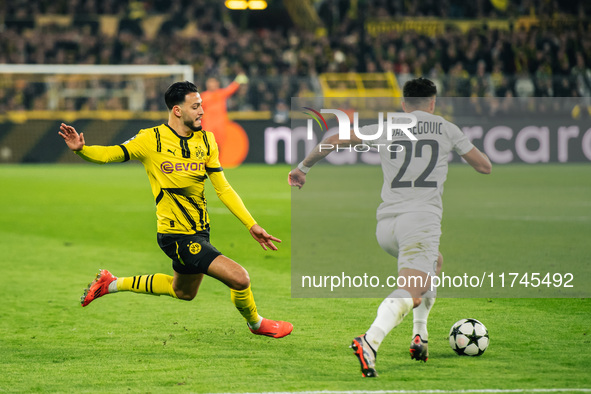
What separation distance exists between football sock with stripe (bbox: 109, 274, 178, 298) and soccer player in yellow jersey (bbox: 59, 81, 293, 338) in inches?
14.1

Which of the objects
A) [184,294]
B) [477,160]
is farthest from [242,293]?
[477,160]

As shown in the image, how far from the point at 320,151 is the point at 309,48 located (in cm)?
2562

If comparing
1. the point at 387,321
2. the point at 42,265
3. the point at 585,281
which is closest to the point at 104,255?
the point at 42,265

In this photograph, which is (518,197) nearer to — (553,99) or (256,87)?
(553,99)

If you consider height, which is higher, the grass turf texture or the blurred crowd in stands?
the blurred crowd in stands

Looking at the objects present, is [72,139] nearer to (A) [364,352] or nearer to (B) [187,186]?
(B) [187,186]

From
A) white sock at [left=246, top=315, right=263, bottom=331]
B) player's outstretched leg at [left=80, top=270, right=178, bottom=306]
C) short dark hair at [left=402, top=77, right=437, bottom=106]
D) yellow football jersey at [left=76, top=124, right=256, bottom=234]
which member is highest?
short dark hair at [left=402, top=77, right=437, bottom=106]

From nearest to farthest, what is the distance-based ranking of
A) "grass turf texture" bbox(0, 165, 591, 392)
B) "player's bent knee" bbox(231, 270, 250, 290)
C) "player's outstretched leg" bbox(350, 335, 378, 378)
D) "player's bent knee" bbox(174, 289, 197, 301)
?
"player's outstretched leg" bbox(350, 335, 378, 378)
"grass turf texture" bbox(0, 165, 591, 392)
"player's bent knee" bbox(231, 270, 250, 290)
"player's bent knee" bbox(174, 289, 197, 301)

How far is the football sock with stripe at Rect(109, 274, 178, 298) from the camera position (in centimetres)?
593

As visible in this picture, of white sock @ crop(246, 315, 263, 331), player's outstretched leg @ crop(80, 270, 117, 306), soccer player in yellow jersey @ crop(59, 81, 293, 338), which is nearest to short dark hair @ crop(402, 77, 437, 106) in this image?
soccer player in yellow jersey @ crop(59, 81, 293, 338)

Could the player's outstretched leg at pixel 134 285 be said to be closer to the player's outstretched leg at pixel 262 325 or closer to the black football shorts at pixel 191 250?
the black football shorts at pixel 191 250

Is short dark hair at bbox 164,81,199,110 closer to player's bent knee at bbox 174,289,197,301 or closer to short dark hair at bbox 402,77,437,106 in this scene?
player's bent knee at bbox 174,289,197,301

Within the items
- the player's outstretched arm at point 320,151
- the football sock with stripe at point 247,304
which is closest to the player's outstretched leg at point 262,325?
the football sock with stripe at point 247,304

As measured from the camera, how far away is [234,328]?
610cm
